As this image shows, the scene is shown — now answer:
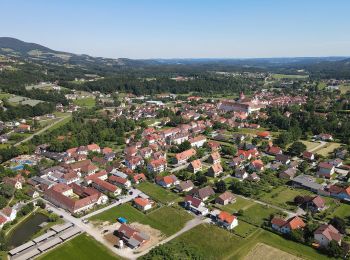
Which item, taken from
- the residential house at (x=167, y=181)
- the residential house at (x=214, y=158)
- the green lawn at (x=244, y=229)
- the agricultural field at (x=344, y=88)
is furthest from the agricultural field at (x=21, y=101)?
the agricultural field at (x=344, y=88)

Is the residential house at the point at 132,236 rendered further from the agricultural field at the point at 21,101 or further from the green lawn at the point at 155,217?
the agricultural field at the point at 21,101

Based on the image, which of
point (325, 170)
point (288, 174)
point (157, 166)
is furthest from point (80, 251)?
point (325, 170)

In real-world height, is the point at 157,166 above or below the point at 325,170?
below

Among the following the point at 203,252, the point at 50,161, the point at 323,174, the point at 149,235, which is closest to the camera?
the point at 203,252

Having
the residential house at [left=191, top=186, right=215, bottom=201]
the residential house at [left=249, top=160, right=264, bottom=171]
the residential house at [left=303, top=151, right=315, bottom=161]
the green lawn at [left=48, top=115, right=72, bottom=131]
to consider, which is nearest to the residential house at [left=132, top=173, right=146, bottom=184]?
the residential house at [left=191, top=186, right=215, bottom=201]

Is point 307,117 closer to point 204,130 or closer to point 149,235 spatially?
point 204,130

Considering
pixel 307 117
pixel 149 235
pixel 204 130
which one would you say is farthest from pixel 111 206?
pixel 307 117

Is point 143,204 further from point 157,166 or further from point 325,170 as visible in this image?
point 325,170
